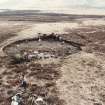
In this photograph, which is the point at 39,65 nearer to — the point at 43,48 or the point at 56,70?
the point at 56,70

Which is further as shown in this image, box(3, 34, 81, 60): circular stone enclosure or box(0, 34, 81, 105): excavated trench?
box(3, 34, 81, 60): circular stone enclosure

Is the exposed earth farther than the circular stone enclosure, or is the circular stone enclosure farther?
the circular stone enclosure

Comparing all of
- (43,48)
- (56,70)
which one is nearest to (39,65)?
(56,70)

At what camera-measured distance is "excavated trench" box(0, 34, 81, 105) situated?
20391mm

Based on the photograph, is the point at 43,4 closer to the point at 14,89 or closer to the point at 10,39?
the point at 10,39

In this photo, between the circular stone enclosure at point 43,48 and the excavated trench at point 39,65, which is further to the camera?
the circular stone enclosure at point 43,48

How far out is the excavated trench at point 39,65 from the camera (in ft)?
66.9

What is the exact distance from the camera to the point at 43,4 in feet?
486

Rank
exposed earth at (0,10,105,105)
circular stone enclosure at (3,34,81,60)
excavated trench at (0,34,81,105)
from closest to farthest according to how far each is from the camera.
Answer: exposed earth at (0,10,105,105) < excavated trench at (0,34,81,105) < circular stone enclosure at (3,34,81,60)

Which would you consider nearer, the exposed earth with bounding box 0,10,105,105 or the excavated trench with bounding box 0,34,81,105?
the exposed earth with bounding box 0,10,105,105

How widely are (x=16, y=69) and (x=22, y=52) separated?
6.56 metres

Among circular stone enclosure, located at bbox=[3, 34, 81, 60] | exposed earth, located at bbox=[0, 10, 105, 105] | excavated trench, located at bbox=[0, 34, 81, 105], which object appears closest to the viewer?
exposed earth, located at bbox=[0, 10, 105, 105]

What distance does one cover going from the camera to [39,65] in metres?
27.1

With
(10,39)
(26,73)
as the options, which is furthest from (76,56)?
(10,39)
